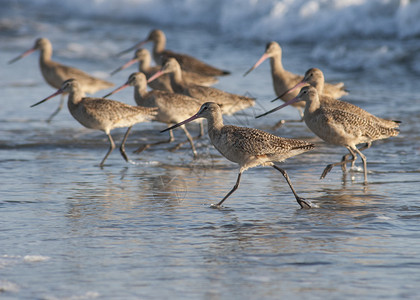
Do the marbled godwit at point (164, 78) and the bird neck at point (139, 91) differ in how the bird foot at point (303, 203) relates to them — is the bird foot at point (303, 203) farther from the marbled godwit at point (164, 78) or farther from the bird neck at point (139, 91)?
the marbled godwit at point (164, 78)

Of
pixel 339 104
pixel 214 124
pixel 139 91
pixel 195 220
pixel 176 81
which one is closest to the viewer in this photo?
pixel 195 220

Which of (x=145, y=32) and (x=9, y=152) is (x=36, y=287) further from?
(x=145, y=32)

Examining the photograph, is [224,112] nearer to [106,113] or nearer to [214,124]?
[106,113]

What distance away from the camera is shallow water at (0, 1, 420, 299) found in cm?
475

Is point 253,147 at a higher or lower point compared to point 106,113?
lower

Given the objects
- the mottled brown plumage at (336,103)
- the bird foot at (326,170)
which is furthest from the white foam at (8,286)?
the mottled brown plumage at (336,103)

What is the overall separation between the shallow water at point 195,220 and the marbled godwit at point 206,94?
0.52m

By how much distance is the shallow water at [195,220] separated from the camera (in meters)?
4.75

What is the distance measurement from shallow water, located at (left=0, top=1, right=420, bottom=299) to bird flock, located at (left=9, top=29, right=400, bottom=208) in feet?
0.95

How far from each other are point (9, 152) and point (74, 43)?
37.6 ft

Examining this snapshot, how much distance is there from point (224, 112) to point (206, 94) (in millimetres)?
319

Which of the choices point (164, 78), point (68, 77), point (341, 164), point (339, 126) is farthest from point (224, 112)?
point (68, 77)

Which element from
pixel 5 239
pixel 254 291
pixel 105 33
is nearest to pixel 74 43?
pixel 105 33

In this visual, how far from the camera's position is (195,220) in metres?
6.25
